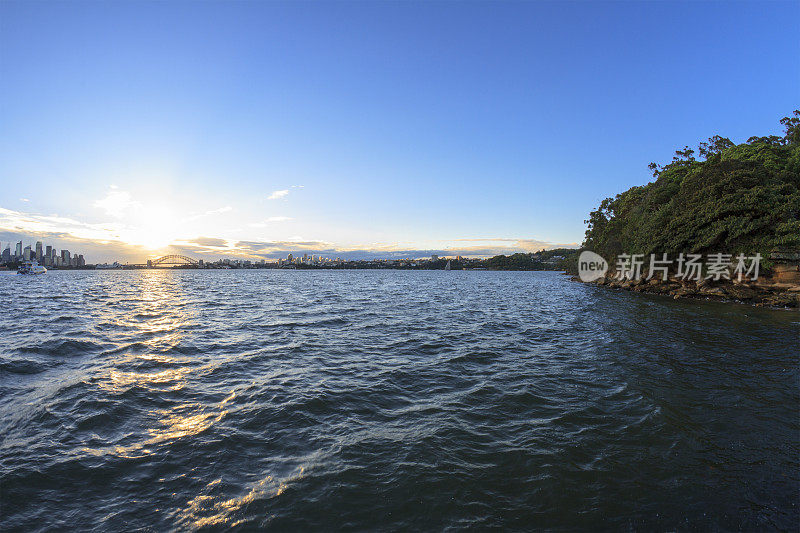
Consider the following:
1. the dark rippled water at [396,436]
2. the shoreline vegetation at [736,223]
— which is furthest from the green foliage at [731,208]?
the dark rippled water at [396,436]

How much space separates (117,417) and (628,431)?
11.2 metres

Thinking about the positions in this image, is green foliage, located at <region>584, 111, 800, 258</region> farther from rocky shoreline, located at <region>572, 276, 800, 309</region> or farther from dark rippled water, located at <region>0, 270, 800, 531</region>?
dark rippled water, located at <region>0, 270, 800, 531</region>

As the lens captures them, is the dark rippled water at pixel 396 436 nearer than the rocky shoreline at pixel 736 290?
Yes

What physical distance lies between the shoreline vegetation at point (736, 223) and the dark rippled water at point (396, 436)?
25.3 metres

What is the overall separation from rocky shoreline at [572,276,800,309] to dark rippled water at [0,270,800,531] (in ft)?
76.1

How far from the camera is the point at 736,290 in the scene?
3406cm

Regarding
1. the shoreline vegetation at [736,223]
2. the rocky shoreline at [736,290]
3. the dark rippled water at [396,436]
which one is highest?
the shoreline vegetation at [736,223]

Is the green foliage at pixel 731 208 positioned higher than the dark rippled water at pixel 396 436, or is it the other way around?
the green foliage at pixel 731 208

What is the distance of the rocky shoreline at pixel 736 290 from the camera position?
29556 mm

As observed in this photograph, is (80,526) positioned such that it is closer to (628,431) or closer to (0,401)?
(0,401)

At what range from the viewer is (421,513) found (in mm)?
4754

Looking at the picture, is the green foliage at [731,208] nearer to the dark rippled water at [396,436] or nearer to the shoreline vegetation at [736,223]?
the shoreline vegetation at [736,223]

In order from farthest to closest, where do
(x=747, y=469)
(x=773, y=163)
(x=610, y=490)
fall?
1. (x=773, y=163)
2. (x=747, y=469)
3. (x=610, y=490)

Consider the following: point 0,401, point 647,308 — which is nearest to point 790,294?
point 647,308
